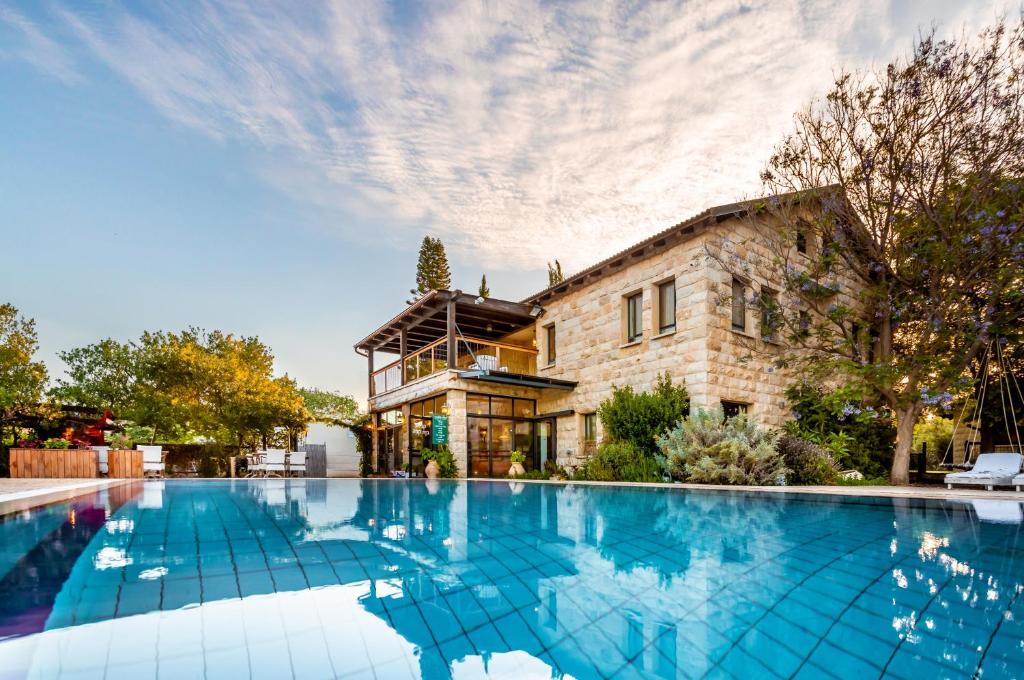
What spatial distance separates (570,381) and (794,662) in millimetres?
13854

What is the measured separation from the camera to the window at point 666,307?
13.6 meters

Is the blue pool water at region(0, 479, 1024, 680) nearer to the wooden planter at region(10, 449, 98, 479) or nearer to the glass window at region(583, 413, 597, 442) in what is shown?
the glass window at region(583, 413, 597, 442)

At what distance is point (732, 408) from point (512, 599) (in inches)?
467

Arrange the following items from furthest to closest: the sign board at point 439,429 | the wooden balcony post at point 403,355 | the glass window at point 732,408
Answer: the wooden balcony post at point 403,355 < the sign board at point 439,429 < the glass window at point 732,408

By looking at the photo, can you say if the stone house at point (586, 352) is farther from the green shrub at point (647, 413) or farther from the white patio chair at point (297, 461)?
the white patio chair at point (297, 461)

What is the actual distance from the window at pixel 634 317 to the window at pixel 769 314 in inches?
124

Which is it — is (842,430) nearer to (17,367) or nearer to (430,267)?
(17,367)

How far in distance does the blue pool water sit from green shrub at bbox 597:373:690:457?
6590mm

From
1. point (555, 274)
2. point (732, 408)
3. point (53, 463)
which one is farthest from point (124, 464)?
point (555, 274)

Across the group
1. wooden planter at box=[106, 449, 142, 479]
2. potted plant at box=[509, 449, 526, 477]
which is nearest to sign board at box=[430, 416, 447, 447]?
potted plant at box=[509, 449, 526, 477]

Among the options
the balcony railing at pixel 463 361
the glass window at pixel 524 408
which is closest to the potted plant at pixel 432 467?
the balcony railing at pixel 463 361

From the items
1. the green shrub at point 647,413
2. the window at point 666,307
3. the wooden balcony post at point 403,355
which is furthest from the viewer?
the wooden balcony post at point 403,355

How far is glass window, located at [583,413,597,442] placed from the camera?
1545 centimetres

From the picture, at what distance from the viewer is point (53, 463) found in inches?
541
